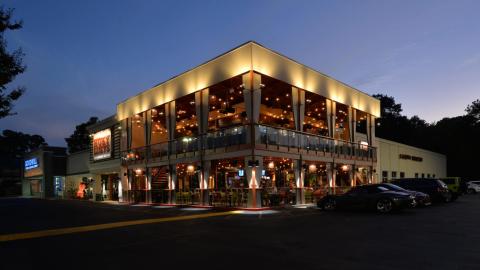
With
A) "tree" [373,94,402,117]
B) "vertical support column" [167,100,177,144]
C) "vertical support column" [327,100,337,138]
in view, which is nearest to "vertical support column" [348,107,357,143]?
"vertical support column" [327,100,337,138]

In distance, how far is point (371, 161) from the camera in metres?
32.4

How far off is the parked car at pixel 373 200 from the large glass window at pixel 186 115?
13.2 m

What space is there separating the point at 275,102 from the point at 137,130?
45.7 feet

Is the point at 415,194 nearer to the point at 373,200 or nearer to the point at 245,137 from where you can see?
the point at 373,200

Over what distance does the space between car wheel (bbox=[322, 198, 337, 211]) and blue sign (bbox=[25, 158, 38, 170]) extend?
49.0 meters

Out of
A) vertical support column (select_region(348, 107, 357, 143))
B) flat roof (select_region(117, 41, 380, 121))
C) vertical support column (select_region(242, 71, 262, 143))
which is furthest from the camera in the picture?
vertical support column (select_region(348, 107, 357, 143))

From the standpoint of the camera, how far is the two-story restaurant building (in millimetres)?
22266

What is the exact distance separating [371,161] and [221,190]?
1555 cm

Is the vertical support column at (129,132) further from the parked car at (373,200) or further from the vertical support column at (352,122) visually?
the parked car at (373,200)

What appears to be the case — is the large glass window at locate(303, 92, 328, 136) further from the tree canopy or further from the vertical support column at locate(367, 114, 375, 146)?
the tree canopy

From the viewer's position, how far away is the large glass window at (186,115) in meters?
29.1

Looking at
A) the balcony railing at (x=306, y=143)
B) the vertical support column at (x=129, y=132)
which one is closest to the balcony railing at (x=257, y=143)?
the balcony railing at (x=306, y=143)

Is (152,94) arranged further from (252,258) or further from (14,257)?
(252,258)

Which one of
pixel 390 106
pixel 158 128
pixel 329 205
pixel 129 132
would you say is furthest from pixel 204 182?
pixel 390 106
